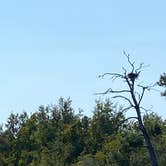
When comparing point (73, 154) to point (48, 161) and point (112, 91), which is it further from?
point (112, 91)

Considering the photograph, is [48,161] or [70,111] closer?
[48,161]

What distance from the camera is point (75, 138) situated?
85562 millimetres

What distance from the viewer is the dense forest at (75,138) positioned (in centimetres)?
7056

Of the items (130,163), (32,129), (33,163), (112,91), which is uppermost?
(32,129)

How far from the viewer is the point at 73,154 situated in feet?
271

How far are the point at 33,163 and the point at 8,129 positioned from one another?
14.0 m

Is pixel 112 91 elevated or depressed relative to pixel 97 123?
depressed

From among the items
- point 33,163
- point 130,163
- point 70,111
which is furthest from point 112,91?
point 70,111

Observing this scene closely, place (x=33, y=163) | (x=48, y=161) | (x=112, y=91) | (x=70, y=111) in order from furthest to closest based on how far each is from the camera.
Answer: (x=70, y=111)
(x=33, y=163)
(x=48, y=161)
(x=112, y=91)

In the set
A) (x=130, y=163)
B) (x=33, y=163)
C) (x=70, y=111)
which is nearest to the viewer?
(x=130, y=163)

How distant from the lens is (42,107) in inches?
3688

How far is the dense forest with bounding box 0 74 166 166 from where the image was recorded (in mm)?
70562

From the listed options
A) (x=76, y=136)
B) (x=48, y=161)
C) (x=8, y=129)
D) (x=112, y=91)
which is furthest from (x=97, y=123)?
(x=112, y=91)

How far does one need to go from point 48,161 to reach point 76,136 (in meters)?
11.5
